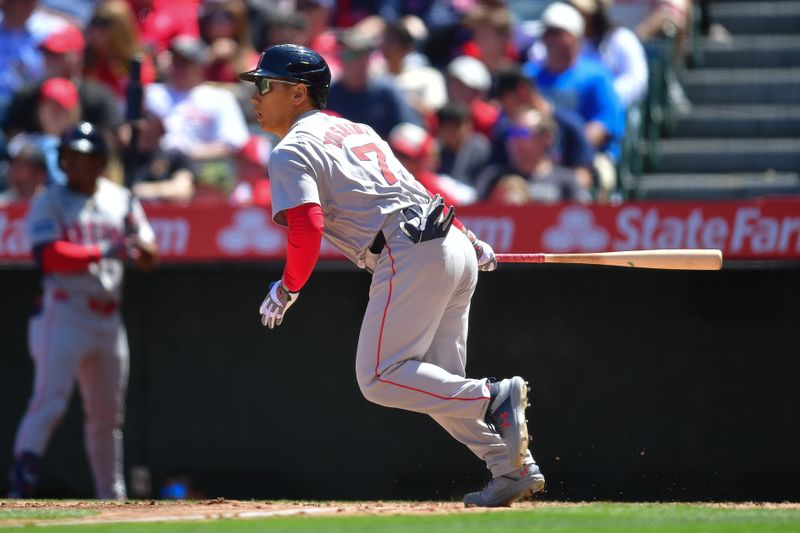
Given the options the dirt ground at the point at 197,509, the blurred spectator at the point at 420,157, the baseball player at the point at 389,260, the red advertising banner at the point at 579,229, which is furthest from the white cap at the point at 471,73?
the dirt ground at the point at 197,509

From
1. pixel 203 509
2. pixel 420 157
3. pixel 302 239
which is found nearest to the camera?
pixel 302 239

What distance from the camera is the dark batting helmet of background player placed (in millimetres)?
5883

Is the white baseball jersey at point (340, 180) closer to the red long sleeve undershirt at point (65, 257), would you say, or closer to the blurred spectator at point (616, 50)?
the red long sleeve undershirt at point (65, 257)

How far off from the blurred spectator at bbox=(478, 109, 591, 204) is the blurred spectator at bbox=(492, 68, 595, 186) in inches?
4.2

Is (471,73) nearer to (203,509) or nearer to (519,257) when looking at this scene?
(519,257)

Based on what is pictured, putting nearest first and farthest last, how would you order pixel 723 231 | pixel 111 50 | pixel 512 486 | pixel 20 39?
pixel 512 486 < pixel 723 231 < pixel 111 50 < pixel 20 39

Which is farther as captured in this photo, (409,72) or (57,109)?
(409,72)

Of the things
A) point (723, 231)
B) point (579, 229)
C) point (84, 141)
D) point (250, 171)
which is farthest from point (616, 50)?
point (84, 141)

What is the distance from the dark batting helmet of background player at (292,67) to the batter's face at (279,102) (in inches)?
1.7

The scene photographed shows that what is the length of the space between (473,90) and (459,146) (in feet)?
2.44

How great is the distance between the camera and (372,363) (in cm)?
572

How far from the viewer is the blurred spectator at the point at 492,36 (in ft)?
36.3

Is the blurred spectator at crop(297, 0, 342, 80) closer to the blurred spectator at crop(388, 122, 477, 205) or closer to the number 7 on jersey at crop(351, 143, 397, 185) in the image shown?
the blurred spectator at crop(388, 122, 477, 205)

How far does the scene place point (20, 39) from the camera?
12102 mm
